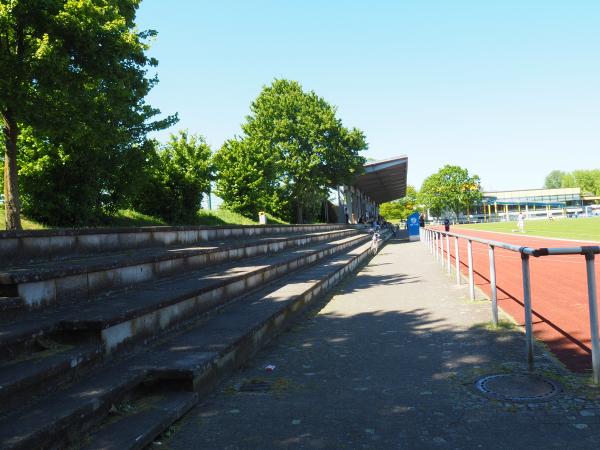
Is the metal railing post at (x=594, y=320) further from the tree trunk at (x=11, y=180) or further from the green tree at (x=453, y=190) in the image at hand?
the green tree at (x=453, y=190)

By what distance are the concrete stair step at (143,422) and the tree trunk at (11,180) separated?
6410 millimetres

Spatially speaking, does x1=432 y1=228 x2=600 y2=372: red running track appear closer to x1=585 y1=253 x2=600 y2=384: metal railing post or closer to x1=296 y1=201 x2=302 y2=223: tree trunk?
x1=585 y1=253 x2=600 y2=384: metal railing post

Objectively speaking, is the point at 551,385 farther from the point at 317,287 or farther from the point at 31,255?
the point at 31,255

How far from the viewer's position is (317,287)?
8.66m

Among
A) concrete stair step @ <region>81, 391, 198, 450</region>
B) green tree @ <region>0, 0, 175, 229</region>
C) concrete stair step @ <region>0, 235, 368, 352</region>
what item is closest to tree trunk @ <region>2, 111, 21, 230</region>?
green tree @ <region>0, 0, 175, 229</region>

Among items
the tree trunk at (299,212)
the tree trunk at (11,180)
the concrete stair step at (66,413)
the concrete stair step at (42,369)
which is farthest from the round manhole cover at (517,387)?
the tree trunk at (299,212)

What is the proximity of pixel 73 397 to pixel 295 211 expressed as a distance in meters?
31.2

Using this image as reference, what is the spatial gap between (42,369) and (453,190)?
10990 centimetres

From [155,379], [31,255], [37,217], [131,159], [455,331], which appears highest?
[131,159]

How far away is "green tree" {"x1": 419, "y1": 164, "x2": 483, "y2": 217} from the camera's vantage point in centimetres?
10506

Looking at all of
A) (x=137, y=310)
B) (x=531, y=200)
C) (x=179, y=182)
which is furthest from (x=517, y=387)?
(x=531, y=200)

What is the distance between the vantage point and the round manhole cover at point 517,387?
3.51m

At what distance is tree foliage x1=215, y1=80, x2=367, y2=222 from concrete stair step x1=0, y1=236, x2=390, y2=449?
903 inches

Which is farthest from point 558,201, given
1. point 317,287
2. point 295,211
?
point 317,287
